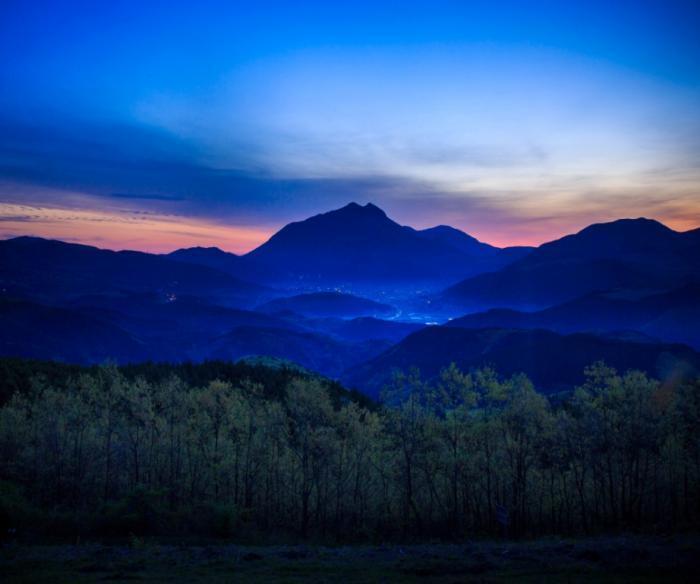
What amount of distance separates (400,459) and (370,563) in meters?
34.8

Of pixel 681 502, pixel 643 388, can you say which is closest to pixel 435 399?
pixel 643 388

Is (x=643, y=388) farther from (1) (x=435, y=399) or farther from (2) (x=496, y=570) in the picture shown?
(2) (x=496, y=570)

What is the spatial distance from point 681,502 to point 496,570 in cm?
4903

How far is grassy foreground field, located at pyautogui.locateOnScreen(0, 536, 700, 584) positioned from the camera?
3110 centimetres

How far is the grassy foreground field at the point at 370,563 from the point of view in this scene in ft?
102

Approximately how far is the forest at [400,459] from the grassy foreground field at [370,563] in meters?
14.4

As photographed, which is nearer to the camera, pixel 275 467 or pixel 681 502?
pixel 681 502

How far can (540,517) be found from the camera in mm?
65562

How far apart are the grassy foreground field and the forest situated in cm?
1444

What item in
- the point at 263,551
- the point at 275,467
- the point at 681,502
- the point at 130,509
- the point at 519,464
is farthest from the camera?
the point at 275,467

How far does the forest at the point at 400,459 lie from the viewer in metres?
63.5

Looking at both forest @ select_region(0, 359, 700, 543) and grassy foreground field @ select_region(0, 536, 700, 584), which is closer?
grassy foreground field @ select_region(0, 536, 700, 584)

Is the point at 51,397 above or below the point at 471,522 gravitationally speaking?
above

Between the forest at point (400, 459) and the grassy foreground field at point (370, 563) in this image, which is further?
the forest at point (400, 459)
